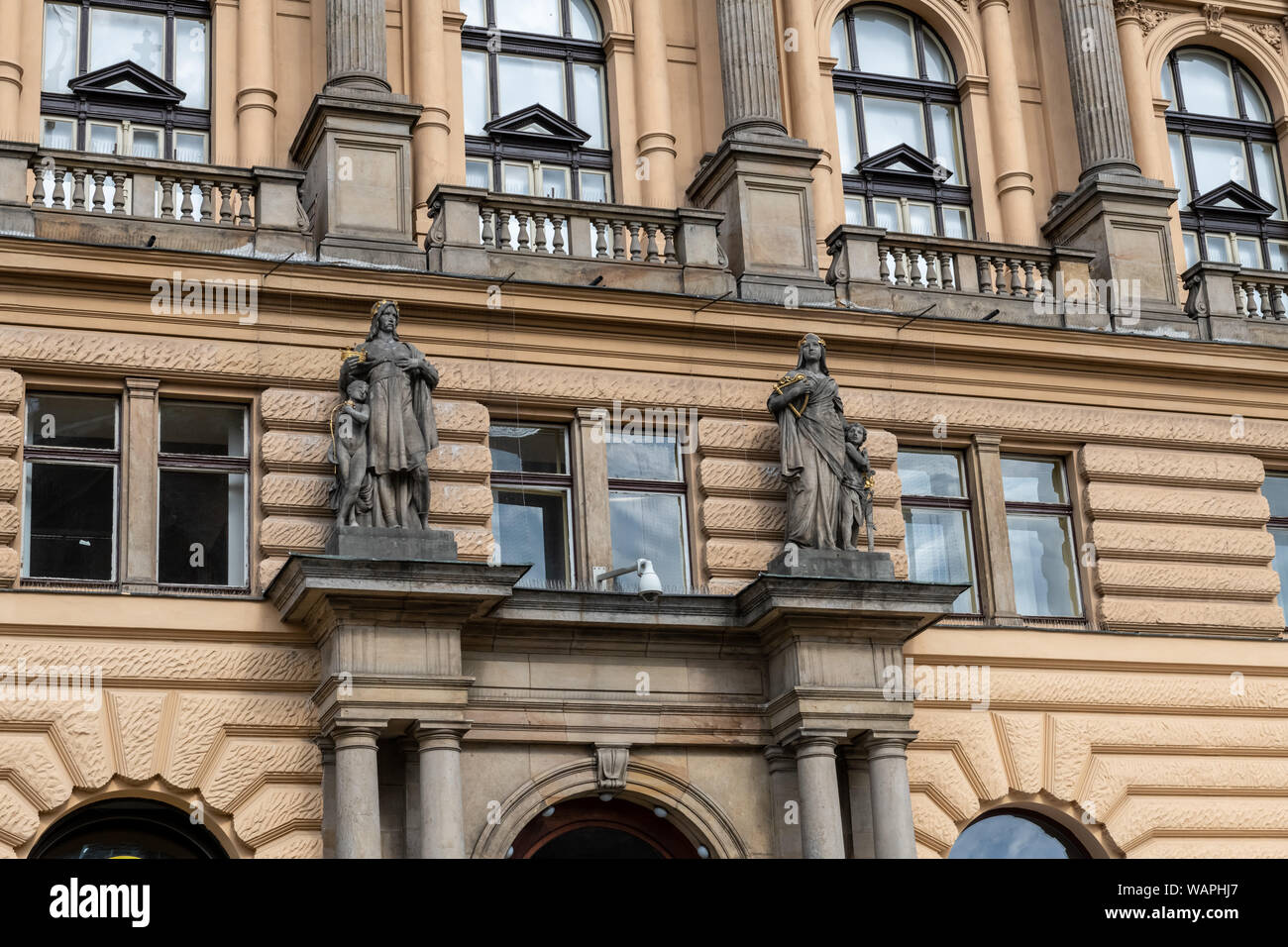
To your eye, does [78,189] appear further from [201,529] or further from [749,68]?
[749,68]

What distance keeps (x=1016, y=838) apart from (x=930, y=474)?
12.8 ft

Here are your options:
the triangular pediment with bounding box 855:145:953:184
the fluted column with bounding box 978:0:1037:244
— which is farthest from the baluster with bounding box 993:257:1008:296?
the triangular pediment with bounding box 855:145:953:184

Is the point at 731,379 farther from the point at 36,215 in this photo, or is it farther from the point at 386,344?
the point at 36,215

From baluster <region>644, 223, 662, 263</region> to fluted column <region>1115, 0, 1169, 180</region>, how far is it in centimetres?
662

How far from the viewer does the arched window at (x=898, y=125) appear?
24.6 metres

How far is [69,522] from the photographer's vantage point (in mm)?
19312

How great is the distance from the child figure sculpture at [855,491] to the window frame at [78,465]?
6.84 metres

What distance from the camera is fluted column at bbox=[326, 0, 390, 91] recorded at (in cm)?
Result: 2152

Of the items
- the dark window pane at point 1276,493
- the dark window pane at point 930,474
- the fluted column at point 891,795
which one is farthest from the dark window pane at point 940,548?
the dark window pane at point 1276,493

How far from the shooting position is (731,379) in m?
21.8

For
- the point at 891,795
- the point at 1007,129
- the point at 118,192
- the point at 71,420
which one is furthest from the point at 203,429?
the point at 1007,129

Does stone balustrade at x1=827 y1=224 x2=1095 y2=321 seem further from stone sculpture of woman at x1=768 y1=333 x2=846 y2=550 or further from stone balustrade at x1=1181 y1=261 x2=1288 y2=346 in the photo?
stone sculpture of woman at x1=768 y1=333 x2=846 y2=550

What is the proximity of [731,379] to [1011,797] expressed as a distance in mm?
5074
